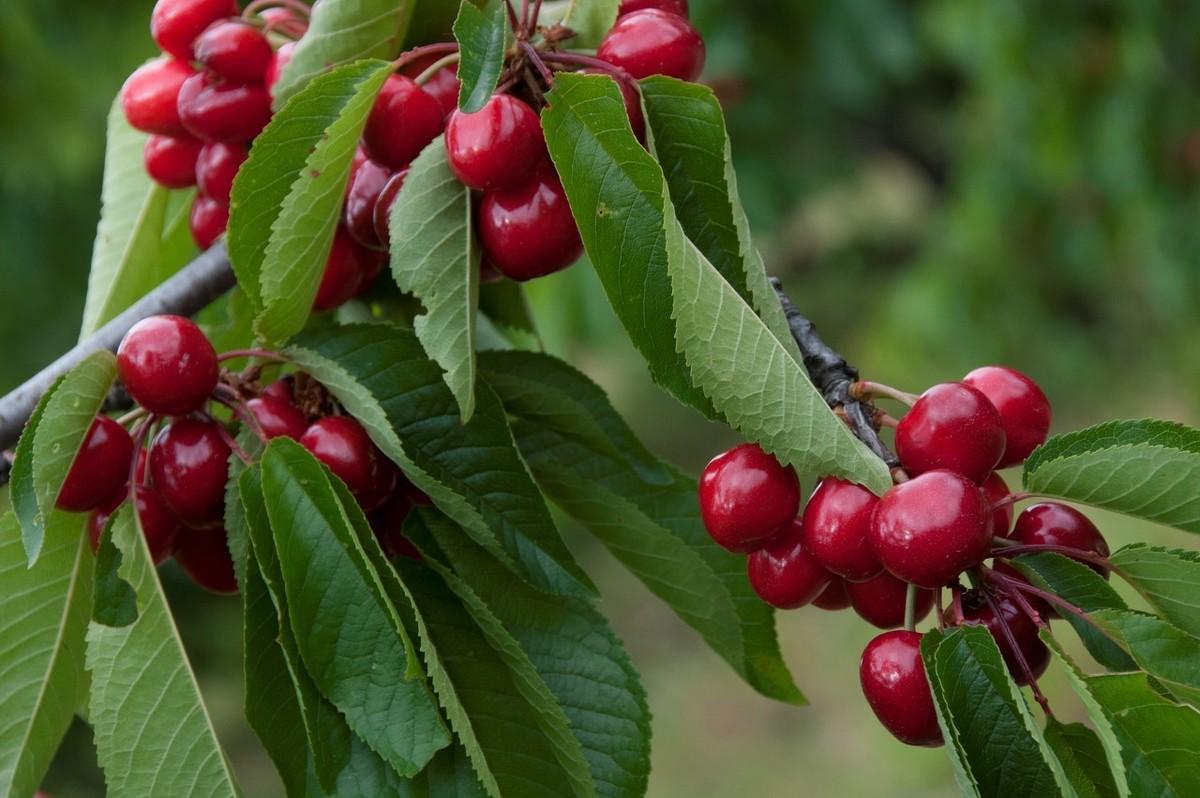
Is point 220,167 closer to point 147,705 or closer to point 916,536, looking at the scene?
point 147,705

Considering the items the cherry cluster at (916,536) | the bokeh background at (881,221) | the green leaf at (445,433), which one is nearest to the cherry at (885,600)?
the cherry cluster at (916,536)

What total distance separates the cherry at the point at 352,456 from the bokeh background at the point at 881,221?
2.21 metres

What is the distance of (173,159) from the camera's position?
3.38 ft

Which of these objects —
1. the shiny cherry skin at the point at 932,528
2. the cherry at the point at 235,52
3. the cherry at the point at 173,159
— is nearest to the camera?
the shiny cherry skin at the point at 932,528

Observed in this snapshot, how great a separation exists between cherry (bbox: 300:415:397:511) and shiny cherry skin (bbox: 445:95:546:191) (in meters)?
0.17

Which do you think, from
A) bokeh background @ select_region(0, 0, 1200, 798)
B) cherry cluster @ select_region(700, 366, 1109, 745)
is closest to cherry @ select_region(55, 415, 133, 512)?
cherry cluster @ select_region(700, 366, 1109, 745)

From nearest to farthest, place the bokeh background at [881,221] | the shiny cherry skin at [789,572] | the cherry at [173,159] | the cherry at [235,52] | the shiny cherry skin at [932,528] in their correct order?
the shiny cherry skin at [932,528]
the shiny cherry skin at [789,572]
the cherry at [235,52]
the cherry at [173,159]
the bokeh background at [881,221]

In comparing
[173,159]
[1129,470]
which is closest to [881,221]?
[173,159]

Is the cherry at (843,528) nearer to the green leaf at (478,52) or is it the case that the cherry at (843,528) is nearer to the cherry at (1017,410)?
the cherry at (1017,410)

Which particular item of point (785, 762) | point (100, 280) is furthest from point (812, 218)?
point (100, 280)

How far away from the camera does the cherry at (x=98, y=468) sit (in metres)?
0.78

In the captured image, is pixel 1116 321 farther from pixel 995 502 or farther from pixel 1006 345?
pixel 995 502

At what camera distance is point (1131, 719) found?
2.00 ft

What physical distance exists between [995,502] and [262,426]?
432mm
